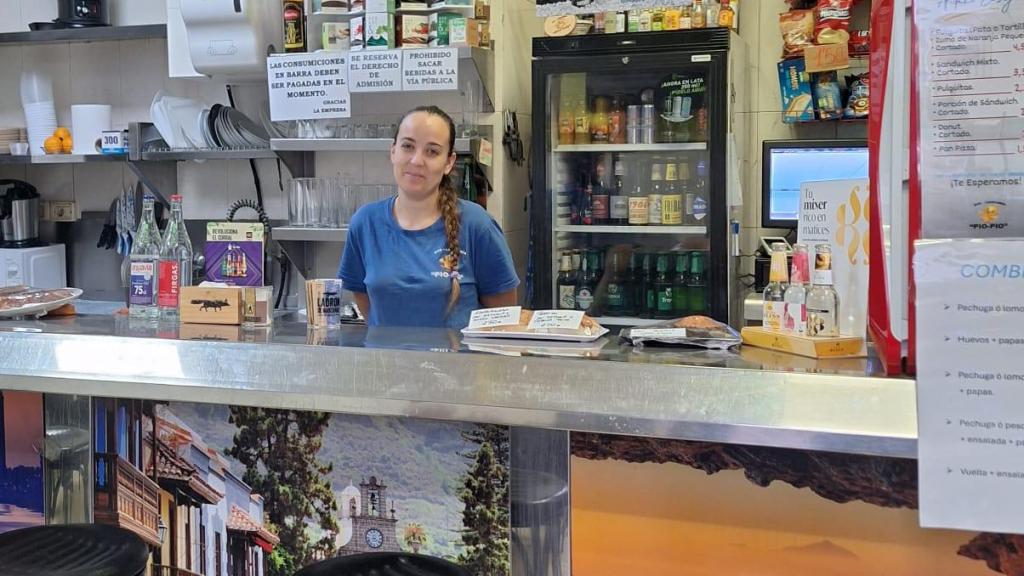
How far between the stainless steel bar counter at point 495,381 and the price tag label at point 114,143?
2.68 m

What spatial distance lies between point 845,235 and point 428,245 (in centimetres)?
158

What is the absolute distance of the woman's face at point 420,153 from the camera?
10.0ft

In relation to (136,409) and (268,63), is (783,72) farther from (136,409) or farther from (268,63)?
(136,409)

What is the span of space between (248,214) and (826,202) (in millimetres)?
3396

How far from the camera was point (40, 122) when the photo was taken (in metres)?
4.88

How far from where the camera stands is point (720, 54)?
13.2ft

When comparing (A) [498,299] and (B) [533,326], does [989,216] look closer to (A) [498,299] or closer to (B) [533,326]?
(B) [533,326]

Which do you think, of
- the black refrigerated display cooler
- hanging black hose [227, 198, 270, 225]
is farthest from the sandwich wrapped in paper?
hanging black hose [227, 198, 270, 225]

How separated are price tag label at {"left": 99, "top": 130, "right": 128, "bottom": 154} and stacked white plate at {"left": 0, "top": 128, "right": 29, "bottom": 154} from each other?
2.00 ft

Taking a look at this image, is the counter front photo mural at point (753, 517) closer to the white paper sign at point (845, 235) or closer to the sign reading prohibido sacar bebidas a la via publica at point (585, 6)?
the white paper sign at point (845, 235)

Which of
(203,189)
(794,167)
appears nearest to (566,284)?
(794,167)

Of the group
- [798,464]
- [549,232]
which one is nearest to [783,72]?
[549,232]

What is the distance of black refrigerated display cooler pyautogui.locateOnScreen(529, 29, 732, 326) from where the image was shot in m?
4.12

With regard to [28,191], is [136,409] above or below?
below
